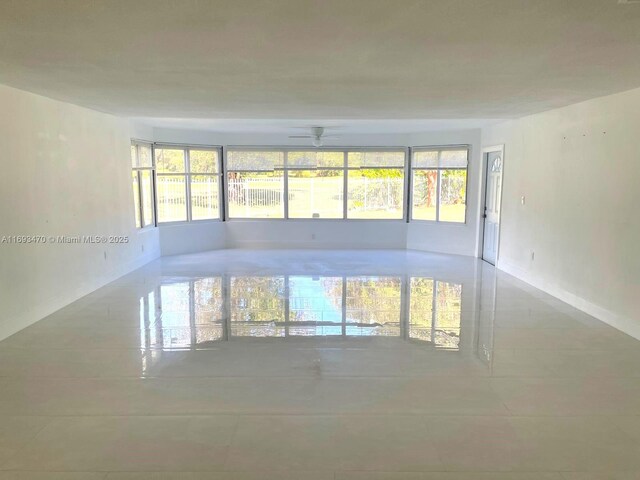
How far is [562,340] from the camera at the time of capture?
426 cm

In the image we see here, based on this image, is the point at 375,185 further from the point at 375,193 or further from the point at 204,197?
the point at 204,197

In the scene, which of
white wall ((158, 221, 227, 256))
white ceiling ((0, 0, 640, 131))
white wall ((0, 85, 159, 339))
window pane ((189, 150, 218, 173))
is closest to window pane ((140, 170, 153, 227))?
white wall ((158, 221, 227, 256))

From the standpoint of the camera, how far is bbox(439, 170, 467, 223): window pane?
30.3 ft

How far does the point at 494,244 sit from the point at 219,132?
18.9ft

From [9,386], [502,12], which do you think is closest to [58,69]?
[9,386]

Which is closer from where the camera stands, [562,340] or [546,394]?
[546,394]

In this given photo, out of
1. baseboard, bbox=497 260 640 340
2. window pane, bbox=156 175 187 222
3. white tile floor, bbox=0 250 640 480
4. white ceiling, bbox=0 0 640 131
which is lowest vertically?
white tile floor, bbox=0 250 640 480

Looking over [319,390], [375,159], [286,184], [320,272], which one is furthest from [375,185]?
[319,390]

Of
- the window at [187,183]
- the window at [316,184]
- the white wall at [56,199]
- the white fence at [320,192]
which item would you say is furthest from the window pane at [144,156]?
the white fence at [320,192]

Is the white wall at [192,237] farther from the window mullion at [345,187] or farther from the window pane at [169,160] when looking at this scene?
the window mullion at [345,187]

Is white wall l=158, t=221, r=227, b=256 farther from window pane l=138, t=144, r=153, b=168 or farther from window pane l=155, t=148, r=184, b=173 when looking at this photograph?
→ window pane l=138, t=144, r=153, b=168

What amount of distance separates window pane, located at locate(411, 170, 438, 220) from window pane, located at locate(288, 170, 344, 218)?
1585mm

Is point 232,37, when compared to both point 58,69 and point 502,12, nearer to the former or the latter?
point 502,12

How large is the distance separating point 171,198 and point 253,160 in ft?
6.40
